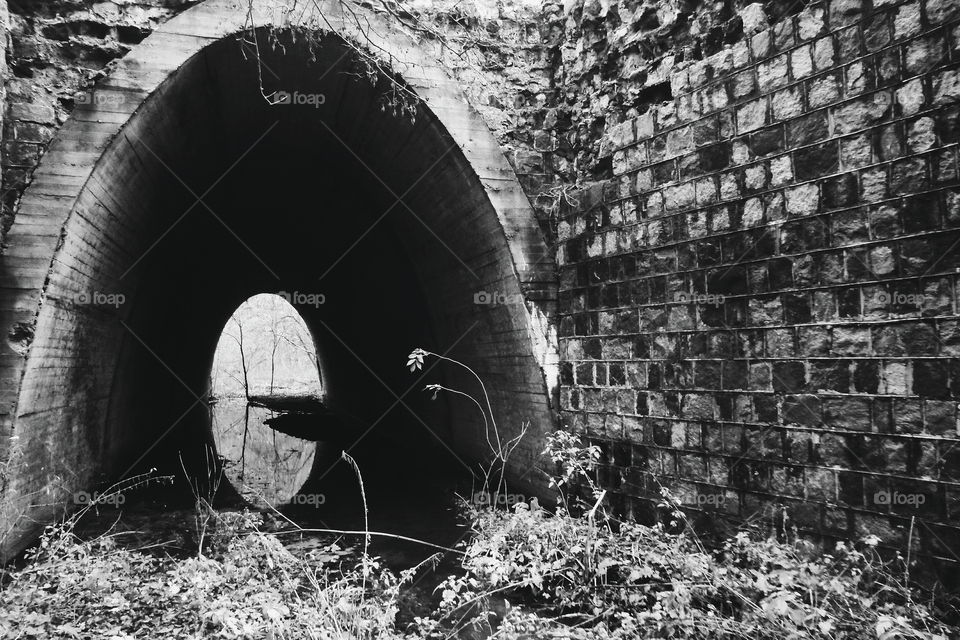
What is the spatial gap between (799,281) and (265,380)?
83.7ft

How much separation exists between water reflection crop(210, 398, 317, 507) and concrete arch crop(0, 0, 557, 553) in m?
1.69

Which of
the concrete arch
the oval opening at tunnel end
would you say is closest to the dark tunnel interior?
the concrete arch

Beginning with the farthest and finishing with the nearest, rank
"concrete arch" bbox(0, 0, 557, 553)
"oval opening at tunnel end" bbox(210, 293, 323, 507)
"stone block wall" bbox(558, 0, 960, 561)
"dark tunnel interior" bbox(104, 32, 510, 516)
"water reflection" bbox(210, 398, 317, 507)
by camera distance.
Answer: "oval opening at tunnel end" bbox(210, 293, 323, 507)
"water reflection" bbox(210, 398, 317, 507)
"dark tunnel interior" bbox(104, 32, 510, 516)
"concrete arch" bbox(0, 0, 557, 553)
"stone block wall" bbox(558, 0, 960, 561)

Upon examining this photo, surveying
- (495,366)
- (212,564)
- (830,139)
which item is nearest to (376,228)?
(495,366)

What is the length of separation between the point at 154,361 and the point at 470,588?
7.47 m

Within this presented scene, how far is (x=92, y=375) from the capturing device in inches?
255

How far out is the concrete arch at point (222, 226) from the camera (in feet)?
16.8

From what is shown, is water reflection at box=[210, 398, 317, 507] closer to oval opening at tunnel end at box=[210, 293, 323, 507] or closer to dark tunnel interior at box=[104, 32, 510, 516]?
oval opening at tunnel end at box=[210, 293, 323, 507]

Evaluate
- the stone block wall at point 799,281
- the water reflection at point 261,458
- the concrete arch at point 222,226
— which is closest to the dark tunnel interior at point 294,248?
the concrete arch at point 222,226

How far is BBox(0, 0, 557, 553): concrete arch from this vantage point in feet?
16.8

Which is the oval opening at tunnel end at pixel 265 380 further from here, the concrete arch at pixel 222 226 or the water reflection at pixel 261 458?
the concrete arch at pixel 222 226

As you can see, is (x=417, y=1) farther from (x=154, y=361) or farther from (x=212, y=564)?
(x=154, y=361)

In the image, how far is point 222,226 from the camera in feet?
33.9

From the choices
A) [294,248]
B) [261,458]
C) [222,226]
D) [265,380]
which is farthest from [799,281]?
[265,380]
